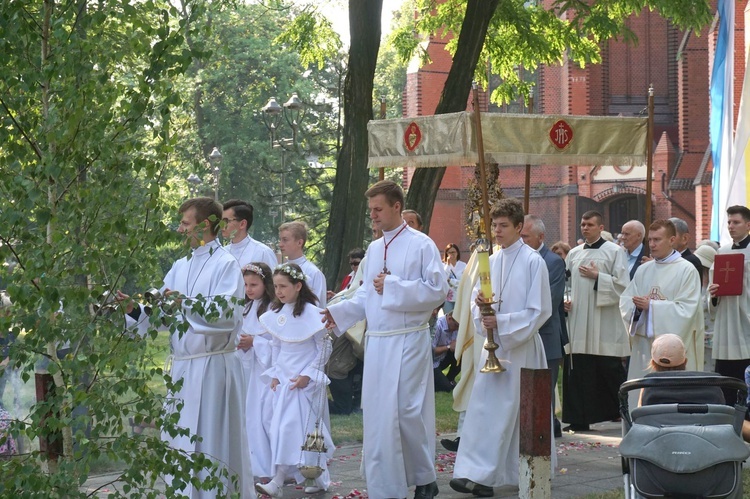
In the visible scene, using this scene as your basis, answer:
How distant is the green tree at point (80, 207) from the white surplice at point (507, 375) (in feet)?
14.6

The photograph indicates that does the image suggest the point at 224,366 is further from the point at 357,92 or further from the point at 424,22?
the point at 424,22

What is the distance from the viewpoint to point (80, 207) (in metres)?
4.43

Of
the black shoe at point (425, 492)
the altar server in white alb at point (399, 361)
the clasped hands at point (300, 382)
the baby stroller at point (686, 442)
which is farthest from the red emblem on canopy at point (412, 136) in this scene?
the baby stroller at point (686, 442)

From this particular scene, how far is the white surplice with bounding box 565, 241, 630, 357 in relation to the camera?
12742mm

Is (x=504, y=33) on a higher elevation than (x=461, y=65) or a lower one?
higher

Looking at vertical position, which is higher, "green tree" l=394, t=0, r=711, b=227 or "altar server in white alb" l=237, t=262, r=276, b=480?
"green tree" l=394, t=0, r=711, b=227

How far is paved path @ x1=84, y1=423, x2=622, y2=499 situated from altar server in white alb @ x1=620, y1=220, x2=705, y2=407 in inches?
29.0

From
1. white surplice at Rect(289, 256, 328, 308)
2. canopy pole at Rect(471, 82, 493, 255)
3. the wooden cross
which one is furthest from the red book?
white surplice at Rect(289, 256, 328, 308)

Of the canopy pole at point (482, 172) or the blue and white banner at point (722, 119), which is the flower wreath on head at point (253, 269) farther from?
the blue and white banner at point (722, 119)

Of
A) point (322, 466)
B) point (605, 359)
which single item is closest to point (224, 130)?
point (605, 359)

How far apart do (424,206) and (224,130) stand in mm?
37444

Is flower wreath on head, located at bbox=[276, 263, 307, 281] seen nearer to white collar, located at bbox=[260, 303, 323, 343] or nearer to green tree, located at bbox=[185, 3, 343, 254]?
white collar, located at bbox=[260, 303, 323, 343]

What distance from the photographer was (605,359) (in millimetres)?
12977

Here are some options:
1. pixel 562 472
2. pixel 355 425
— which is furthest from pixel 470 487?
pixel 355 425
